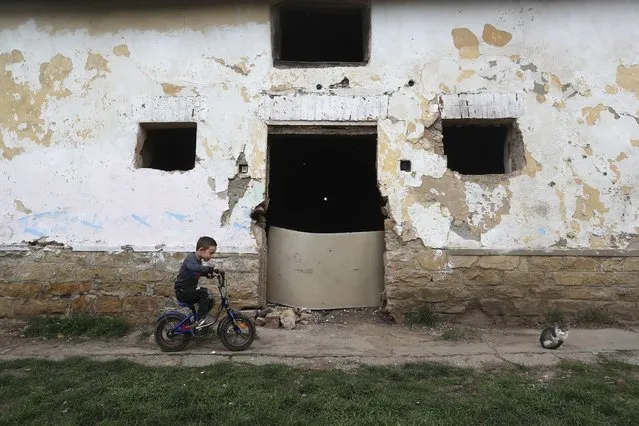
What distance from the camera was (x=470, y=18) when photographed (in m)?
6.30

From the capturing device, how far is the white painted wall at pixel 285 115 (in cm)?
599

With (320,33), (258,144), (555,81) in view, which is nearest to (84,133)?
(258,144)

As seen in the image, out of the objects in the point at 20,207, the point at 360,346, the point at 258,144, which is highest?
the point at 258,144

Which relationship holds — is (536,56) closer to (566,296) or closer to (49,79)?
(566,296)

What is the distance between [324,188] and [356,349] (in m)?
6.56

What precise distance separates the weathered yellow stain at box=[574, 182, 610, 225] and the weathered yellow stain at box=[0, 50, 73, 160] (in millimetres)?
7336

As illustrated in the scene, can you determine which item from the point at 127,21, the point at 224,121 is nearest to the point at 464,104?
the point at 224,121

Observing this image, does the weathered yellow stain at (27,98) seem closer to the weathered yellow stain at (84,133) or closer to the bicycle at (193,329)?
the weathered yellow stain at (84,133)

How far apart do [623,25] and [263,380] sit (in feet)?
22.0

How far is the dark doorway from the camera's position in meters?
9.33

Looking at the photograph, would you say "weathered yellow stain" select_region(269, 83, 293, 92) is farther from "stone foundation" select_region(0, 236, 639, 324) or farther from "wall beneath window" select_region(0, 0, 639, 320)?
"stone foundation" select_region(0, 236, 639, 324)

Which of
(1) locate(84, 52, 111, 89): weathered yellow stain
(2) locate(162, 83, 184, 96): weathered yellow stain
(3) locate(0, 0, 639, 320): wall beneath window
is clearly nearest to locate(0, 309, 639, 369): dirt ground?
(3) locate(0, 0, 639, 320): wall beneath window

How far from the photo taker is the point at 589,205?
19.6 ft

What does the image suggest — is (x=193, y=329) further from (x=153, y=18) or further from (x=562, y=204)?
(x=562, y=204)
